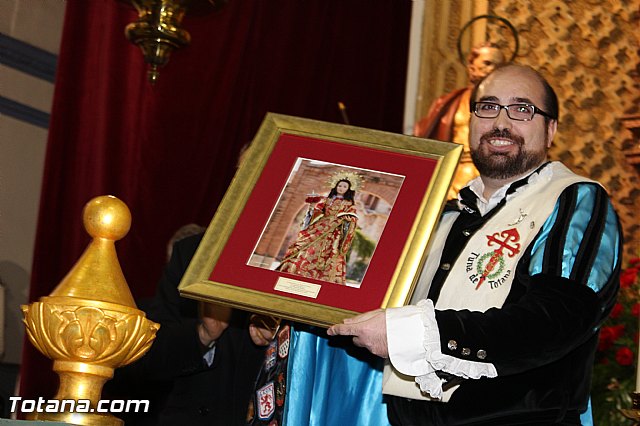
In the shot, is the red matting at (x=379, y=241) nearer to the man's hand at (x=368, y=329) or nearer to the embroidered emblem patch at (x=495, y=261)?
the man's hand at (x=368, y=329)

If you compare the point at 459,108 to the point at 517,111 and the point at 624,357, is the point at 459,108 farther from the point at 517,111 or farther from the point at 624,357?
the point at 517,111

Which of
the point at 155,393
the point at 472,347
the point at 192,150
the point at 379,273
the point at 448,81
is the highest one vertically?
the point at 448,81

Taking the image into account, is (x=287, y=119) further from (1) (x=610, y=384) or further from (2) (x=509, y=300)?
(1) (x=610, y=384)

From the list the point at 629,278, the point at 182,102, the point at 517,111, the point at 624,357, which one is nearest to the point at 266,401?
the point at 517,111

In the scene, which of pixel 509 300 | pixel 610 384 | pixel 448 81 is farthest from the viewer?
pixel 448 81

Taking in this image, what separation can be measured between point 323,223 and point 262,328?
0.67 m

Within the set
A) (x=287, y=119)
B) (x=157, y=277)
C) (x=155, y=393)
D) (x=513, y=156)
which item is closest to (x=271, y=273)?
(x=287, y=119)

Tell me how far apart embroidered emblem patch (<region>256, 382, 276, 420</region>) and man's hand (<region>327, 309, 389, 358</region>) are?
2.02 feet

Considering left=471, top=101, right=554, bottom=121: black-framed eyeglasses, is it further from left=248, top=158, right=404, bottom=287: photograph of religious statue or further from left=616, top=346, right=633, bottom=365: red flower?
left=616, top=346, right=633, bottom=365: red flower

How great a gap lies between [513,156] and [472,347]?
0.55 meters

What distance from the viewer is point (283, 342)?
2752 mm

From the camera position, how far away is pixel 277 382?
108 inches

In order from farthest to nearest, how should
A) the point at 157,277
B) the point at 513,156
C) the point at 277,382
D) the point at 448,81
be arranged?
the point at 448,81 → the point at 157,277 → the point at 277,382 → the point at 513,156

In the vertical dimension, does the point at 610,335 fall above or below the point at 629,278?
below
